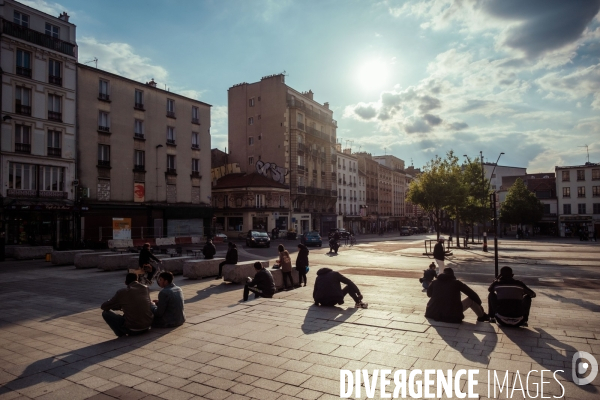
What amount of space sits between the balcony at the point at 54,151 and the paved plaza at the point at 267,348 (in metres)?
24.6

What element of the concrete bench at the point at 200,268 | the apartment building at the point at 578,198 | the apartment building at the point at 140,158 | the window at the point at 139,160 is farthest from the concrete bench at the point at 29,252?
the apartment building at the point at 578,198

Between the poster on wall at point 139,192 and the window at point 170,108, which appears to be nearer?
the poster on wall at point 139,192

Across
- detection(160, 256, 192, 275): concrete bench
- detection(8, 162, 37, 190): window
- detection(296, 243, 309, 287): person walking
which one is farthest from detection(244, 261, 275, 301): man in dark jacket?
detection(8, 162, 37, 190): window

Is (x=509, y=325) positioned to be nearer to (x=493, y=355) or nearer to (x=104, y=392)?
(x=493, y=355)

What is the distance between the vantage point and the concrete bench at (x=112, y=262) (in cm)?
1883

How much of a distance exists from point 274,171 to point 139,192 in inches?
894

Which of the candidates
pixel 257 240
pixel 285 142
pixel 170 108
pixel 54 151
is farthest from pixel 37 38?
pixel 285 142

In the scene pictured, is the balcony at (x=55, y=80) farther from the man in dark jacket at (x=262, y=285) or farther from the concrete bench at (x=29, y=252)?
the man in dark jacket at (x=262, y=285)

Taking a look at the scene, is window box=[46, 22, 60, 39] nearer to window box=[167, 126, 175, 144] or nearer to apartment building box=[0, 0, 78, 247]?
apartment building box=[0, 0, 78, 247]

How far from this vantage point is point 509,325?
310 inches

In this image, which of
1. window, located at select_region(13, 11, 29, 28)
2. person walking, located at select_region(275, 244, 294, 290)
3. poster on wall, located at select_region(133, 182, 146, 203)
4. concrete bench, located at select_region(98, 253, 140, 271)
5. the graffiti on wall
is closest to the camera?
person walking, located at select_region(275, 244, 294, 290)

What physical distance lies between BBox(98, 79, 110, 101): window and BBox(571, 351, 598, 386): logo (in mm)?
39296

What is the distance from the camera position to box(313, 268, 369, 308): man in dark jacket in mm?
9977

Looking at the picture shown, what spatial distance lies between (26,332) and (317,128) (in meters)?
60.5
